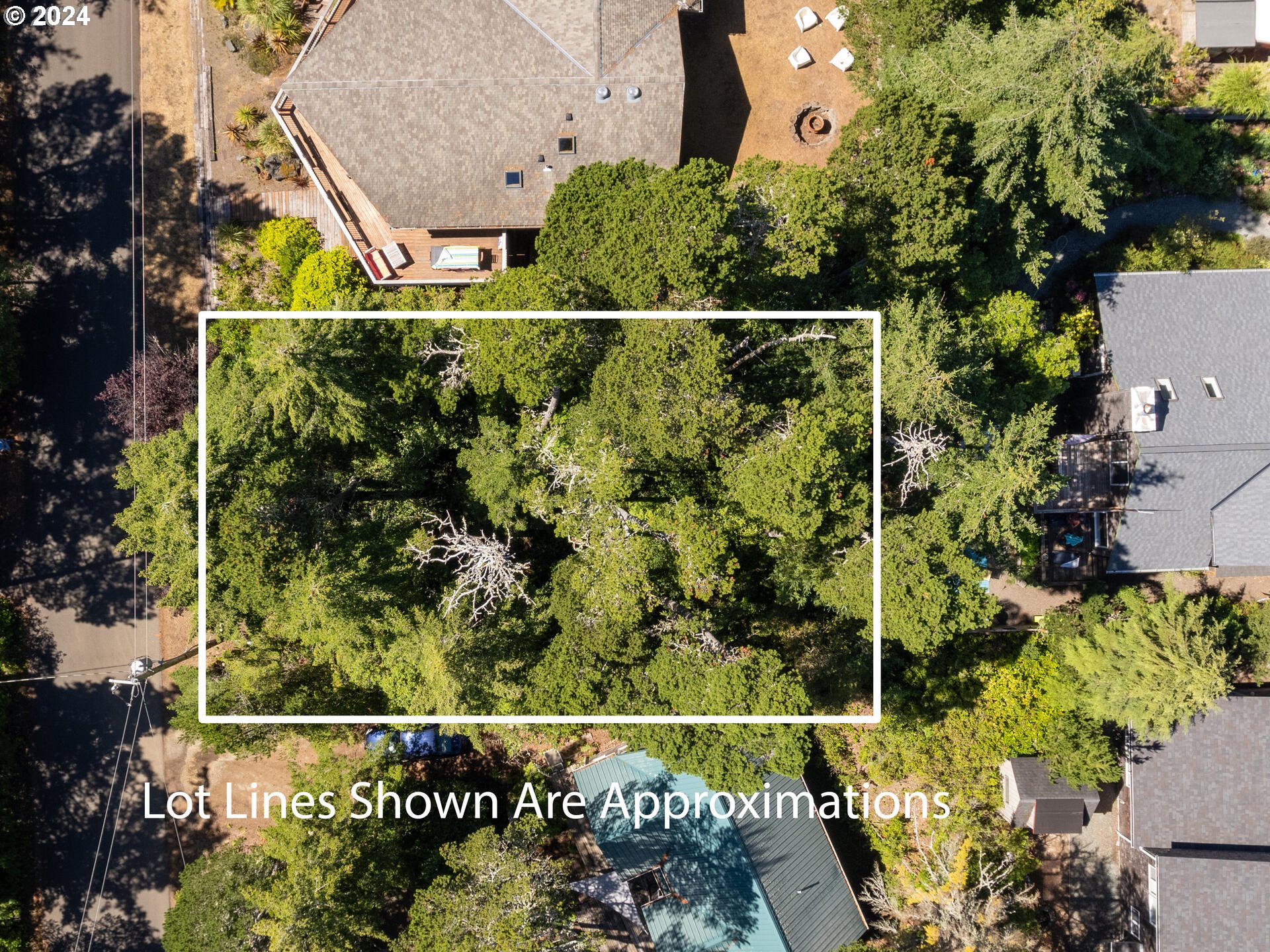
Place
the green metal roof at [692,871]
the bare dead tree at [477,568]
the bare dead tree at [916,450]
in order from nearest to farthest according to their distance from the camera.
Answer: the bare dead tree at [477,568] < the bare dead tree at [916,450] < the green metal roof at [692,871]

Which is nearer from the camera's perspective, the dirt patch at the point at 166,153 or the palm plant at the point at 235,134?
the palm plant at the point at 235,134

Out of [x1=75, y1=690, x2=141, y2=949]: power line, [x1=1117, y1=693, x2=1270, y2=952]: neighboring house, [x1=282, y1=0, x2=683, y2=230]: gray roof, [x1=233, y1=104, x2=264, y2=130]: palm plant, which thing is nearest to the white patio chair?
[x1=282, y1=0, x2=683, y2=230]: gray roof

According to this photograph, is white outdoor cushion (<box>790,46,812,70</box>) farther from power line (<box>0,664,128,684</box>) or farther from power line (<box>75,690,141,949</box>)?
power line (<box>75,690,141,949</box>)

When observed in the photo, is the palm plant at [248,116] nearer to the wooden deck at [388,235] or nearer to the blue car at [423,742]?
the wooden deck at [388,235]

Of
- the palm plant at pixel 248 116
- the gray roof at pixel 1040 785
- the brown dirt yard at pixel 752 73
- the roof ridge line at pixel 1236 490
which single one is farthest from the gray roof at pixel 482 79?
the gray roof at pixel 1040 785

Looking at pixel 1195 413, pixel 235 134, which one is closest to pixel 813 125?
pixel 1195 413

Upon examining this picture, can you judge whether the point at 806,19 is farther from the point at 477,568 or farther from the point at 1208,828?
the point at 1208,828
